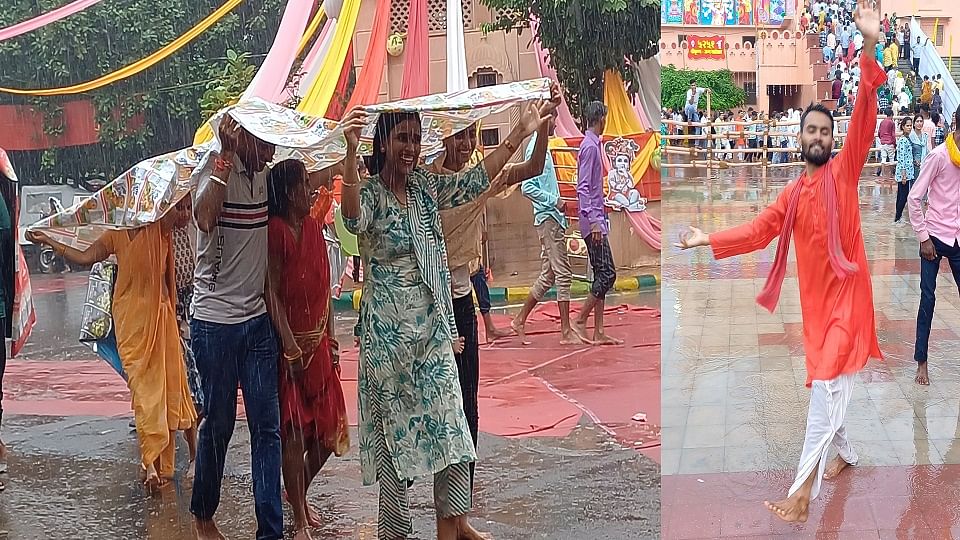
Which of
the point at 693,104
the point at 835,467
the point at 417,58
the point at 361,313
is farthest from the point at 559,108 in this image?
the point at 693,104

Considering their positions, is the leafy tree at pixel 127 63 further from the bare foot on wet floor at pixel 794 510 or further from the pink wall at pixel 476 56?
the bare foot on wet floor at pixel 794 510

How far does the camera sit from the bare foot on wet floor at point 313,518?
3.66 meters

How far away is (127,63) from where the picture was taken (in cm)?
558

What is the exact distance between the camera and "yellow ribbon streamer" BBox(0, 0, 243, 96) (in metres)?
4.84

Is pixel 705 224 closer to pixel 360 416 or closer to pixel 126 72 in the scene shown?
pixel 126 72

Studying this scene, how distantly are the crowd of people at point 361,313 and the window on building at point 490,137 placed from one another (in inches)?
18.1

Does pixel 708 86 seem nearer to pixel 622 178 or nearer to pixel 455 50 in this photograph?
pixel 622 178

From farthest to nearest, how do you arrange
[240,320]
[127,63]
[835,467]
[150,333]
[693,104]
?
[693,104] < [127,63] < [835,467] < [150,333] < [240,320]

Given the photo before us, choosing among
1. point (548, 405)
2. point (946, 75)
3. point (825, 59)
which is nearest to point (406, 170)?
point (548, 405)

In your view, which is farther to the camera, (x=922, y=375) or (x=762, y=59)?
(x=762, y=59)

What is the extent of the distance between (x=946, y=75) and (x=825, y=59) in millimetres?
3676

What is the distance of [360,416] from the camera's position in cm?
314

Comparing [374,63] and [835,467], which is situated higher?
[374,63]

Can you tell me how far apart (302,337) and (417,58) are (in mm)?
1661
